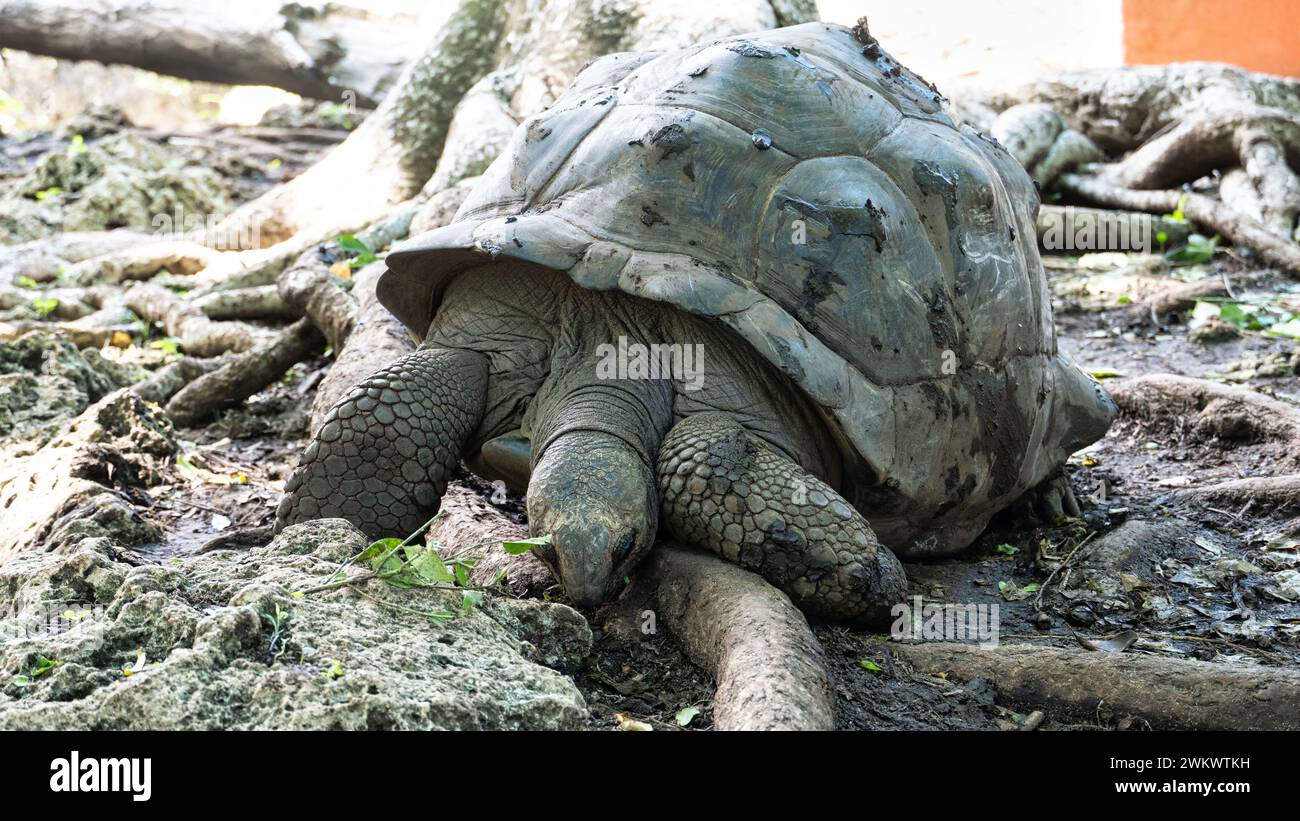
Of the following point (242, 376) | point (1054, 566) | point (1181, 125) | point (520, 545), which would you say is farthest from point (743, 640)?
point (1181, 125)

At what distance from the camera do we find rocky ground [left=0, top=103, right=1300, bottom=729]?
221cm

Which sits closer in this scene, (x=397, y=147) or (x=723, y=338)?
(x=723, y=338)

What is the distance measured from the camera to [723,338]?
353 cm

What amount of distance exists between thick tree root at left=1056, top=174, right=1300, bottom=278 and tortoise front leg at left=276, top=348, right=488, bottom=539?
640 cm

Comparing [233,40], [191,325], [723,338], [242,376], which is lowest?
[191,325]

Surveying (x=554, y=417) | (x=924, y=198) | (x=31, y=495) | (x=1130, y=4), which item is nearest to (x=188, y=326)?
(x=31, y=495)

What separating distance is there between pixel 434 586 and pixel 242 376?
10.9ft

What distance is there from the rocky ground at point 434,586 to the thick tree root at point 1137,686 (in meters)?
0.05

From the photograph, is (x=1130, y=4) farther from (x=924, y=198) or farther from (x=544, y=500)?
(x=544, y=500)

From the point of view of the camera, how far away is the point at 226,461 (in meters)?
4.96

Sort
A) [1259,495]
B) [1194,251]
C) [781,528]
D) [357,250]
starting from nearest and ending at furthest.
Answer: [781,528]
[1259,495]
[357,250]
[1194,251]

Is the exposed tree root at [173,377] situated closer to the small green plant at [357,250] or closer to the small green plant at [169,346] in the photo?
the small green plant at [169,346]

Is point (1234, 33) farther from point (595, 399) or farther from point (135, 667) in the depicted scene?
point (135, 667)

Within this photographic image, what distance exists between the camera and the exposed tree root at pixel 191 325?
245 inches
